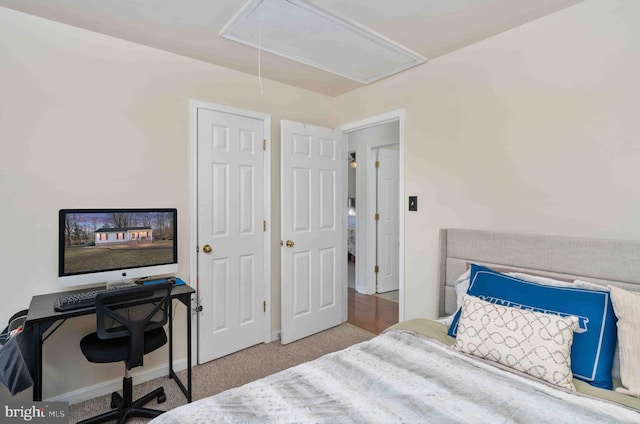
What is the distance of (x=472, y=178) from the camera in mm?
2377

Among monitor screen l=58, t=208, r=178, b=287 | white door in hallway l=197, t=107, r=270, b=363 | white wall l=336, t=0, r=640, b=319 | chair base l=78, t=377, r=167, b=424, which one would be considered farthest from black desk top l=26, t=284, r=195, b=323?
white wall l=336, t=0, r=640, b=319

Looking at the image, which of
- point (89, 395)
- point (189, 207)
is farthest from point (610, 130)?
point (89, 395)

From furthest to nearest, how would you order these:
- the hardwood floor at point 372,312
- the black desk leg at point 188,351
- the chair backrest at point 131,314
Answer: the hardwood floor at point 372,312 < the black desk leg at point 188,351 < the chair backrest at point 131,314

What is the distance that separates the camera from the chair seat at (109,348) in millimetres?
1772

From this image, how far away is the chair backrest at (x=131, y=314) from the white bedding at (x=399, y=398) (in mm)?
829

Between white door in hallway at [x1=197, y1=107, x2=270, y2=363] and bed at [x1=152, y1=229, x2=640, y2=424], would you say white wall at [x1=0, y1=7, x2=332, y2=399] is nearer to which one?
white door in hallway at [x1=197, y1=107, x2=270, y2=363]

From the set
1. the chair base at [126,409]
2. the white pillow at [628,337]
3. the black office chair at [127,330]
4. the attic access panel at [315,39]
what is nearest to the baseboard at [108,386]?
the chair base at [126,409]

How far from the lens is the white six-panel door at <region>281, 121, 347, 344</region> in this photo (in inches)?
119

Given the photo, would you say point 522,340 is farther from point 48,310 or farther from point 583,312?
point 48,310

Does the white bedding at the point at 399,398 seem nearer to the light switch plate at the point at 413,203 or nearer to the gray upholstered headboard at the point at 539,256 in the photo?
the gray upholstered headboard at the point at 539,256

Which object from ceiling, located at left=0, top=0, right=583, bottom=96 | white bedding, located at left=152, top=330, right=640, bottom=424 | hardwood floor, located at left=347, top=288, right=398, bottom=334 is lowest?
hardwood floor, located at left=347, top=288, right=398, bottom=334

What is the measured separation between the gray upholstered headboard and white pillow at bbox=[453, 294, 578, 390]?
506 millimetres

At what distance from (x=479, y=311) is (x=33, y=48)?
9.78 ft

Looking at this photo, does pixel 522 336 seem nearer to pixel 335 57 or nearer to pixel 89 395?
pixel 335 57
